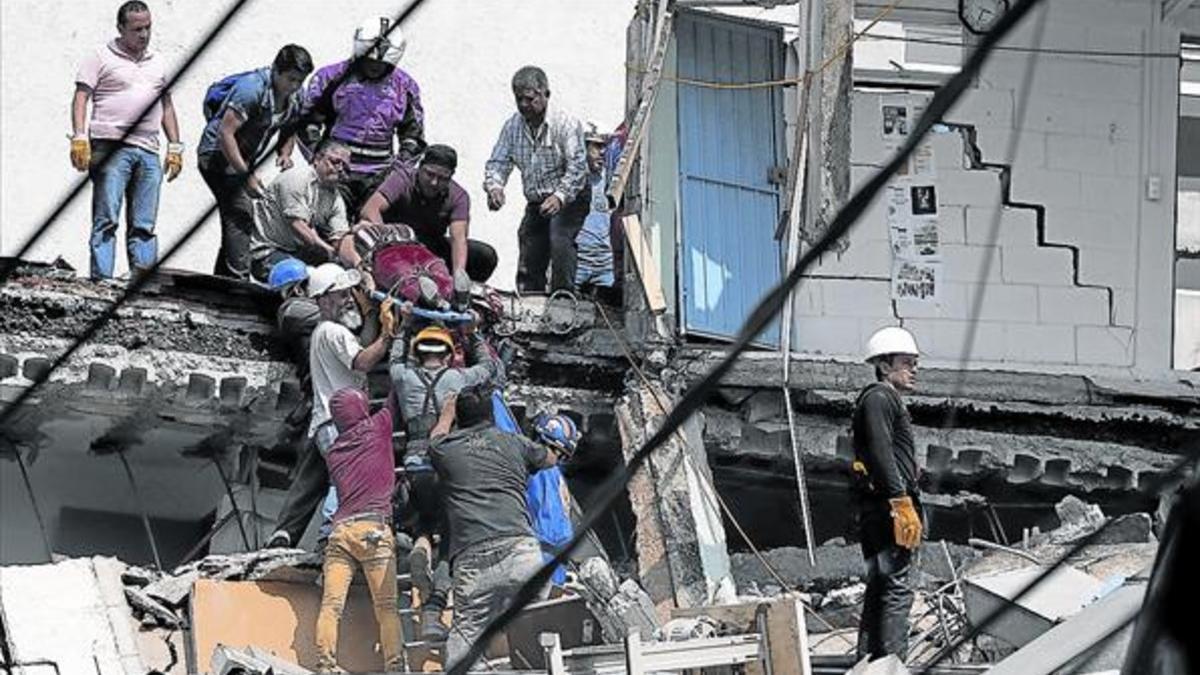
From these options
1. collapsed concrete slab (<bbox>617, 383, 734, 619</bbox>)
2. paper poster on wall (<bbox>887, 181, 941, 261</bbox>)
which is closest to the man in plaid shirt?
collapsed concrete slab (<bbox>617, 383, 734, 619</bbox>)

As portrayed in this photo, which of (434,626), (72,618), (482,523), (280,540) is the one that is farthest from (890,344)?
(72,618)

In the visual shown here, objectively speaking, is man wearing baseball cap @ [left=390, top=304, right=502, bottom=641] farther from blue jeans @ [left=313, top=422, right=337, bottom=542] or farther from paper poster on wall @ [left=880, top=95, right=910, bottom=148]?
paper poster on wall @ [left=880, top=95, right=910, bottom=148]

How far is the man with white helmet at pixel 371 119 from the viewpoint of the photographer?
16312 mm

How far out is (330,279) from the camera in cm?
1584

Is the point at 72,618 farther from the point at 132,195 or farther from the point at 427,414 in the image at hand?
the point at 427,414

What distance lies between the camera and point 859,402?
1367cm

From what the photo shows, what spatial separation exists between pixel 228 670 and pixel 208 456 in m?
4.74

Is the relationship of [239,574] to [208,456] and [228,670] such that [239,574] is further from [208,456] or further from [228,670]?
[208,456]

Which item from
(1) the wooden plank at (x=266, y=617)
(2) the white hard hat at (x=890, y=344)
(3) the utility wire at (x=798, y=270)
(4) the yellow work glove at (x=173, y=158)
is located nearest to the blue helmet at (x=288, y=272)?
(4) the yellow work glove at (x=173, y=158)

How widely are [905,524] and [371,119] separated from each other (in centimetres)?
431

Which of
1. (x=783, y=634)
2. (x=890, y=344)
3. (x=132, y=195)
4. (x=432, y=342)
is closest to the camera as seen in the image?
(x=890, y=344)

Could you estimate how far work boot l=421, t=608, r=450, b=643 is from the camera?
14.9 metres

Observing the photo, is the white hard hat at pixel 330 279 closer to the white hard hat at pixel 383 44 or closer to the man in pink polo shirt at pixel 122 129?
the man in pink polo shirt at pixel 122 129

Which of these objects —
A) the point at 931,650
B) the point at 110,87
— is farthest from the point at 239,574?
the point at 931,650
